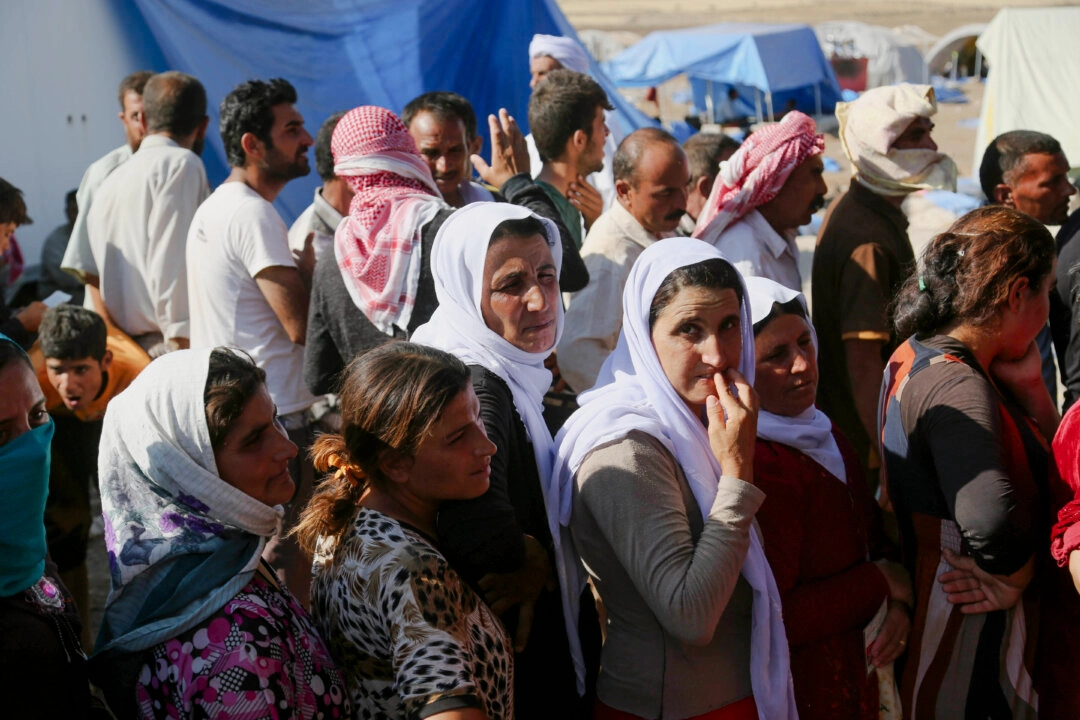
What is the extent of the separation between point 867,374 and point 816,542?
1.58 m

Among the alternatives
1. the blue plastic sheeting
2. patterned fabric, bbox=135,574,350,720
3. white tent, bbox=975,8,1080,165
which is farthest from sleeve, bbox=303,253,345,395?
white tent, bbox=975,8,1080,165

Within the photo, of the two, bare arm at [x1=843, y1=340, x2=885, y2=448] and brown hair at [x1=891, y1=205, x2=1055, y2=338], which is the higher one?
brown hair at [x1=891, y1=205, x2=1055, y2=338]

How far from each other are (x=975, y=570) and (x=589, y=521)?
945 millimetres

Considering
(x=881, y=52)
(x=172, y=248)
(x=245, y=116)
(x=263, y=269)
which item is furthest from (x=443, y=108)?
(x=881, y=52)

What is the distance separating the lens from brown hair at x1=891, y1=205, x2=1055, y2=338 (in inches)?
98.1

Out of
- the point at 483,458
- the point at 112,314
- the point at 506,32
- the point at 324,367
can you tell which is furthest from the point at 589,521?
the point at 506,32

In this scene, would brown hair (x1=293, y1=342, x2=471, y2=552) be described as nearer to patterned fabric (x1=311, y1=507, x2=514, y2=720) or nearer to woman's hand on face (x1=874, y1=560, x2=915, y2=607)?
patterned fabric (x1=311, y1=507, x2=514, y2=720)

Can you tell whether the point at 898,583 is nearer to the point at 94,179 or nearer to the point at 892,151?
the point at 892,151

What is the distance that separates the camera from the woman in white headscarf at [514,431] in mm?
2062

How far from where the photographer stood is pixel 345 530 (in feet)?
6.60

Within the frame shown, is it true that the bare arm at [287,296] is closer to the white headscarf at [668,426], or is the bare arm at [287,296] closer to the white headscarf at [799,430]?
the white headscarf at [668,426]

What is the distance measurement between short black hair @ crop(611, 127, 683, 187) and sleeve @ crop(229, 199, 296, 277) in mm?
1298

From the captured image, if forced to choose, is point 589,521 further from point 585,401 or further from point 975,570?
point 975,570

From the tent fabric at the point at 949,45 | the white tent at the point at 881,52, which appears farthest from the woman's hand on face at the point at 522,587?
the white tent at the point at 881,52
